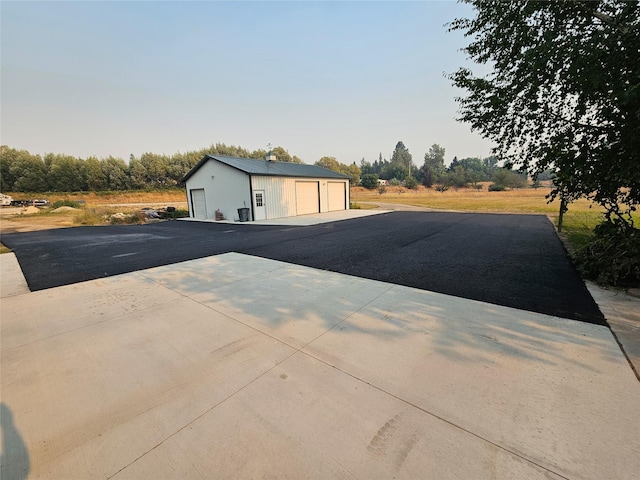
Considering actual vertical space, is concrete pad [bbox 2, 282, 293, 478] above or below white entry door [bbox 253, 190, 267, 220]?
below

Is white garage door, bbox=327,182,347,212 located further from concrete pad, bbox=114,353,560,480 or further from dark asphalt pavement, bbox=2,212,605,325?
concrete pad, bbox=114,353,560,480

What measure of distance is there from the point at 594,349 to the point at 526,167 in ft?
15.0

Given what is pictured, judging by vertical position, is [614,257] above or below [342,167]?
below

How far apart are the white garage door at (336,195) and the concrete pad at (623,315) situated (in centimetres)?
1886

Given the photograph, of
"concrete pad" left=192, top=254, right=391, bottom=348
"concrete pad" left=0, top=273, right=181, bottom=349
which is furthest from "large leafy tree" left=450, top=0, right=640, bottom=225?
"concrete pad" left=0, top=273, right=181, bottom=349

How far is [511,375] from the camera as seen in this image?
2.43m

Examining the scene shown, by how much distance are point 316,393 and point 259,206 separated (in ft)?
51.8

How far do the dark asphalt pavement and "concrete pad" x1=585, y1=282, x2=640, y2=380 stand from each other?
5.8 inches

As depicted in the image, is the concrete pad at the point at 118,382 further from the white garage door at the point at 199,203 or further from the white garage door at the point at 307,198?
the white garage door at the point at 199,203

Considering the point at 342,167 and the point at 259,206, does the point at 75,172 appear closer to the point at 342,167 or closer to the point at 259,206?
the point at 259,206

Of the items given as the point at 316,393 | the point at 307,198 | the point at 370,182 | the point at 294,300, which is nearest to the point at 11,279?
the point at 294,300

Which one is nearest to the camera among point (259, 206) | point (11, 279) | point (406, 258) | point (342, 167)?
point (11, 279)

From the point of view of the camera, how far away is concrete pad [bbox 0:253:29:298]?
198 inches

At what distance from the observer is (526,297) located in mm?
4184
